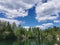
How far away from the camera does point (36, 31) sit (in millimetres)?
167875

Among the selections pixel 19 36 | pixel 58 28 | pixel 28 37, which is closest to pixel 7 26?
pixel 19 36

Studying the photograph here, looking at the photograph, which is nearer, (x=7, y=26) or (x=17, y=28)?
(x=7, y=26)

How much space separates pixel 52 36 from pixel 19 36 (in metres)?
30.7

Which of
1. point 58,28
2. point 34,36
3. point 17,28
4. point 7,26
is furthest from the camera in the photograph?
point 58,28

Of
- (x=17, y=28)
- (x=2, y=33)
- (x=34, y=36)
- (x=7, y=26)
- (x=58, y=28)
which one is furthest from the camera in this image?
(x=58, y=28)

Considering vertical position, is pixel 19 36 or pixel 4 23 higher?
pixel 4 23

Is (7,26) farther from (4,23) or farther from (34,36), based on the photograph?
(34,36)

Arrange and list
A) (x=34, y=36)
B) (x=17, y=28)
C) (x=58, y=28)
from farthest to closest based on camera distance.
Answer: (x=58, y=28) → (x=34, y=36) → (x=17, y=28)

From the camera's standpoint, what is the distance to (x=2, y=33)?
132 meters

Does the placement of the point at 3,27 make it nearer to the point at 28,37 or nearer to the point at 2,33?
the point at 2,33

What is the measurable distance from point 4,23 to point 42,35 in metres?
40.3

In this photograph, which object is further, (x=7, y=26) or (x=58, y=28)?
(x=58, y=28)

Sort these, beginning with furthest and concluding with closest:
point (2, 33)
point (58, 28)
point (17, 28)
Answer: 1. point (58, 28)
2. point (17, 28)
3. point (2, 33)

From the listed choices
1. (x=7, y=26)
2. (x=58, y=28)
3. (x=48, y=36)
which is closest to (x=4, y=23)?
(x=7, y=26)
